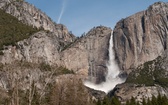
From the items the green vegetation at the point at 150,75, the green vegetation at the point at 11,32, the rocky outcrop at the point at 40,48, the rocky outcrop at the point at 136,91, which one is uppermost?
the green vegetation at the point at 11,32

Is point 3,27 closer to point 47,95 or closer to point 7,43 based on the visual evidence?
point 7,43

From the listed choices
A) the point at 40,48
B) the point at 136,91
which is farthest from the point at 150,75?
the point at 40,48

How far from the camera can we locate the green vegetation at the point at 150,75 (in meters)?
178

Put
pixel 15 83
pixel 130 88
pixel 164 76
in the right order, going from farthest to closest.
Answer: pixel 164 76
pixel 130 88
pixel 15 83

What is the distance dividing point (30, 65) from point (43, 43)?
13766 centimetres

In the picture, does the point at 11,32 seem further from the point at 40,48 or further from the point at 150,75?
the point at 150,75

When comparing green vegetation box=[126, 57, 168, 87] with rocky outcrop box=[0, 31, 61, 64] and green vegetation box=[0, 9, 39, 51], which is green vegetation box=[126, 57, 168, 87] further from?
green vegetation box=[0, 9, 39, 51]

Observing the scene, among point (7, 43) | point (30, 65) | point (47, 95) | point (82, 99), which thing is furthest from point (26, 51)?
point (30, 65)

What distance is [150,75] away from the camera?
184250mm

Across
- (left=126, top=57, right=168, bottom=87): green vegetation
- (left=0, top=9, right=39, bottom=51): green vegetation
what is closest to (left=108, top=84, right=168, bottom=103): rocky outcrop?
(left=126, top=57, right=168, bottom=87): green vegetation

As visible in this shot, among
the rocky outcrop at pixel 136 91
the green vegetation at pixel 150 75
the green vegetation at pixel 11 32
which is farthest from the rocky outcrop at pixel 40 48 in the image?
the green vegetation at pixel 150 75

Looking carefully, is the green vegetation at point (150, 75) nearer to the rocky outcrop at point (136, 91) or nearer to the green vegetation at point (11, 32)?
the rocky outcrop at point (136, 91)

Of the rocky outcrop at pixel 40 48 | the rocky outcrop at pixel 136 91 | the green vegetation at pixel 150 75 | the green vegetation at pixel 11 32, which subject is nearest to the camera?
the rocky outcrop at pixel 136 91

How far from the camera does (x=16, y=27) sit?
192m
